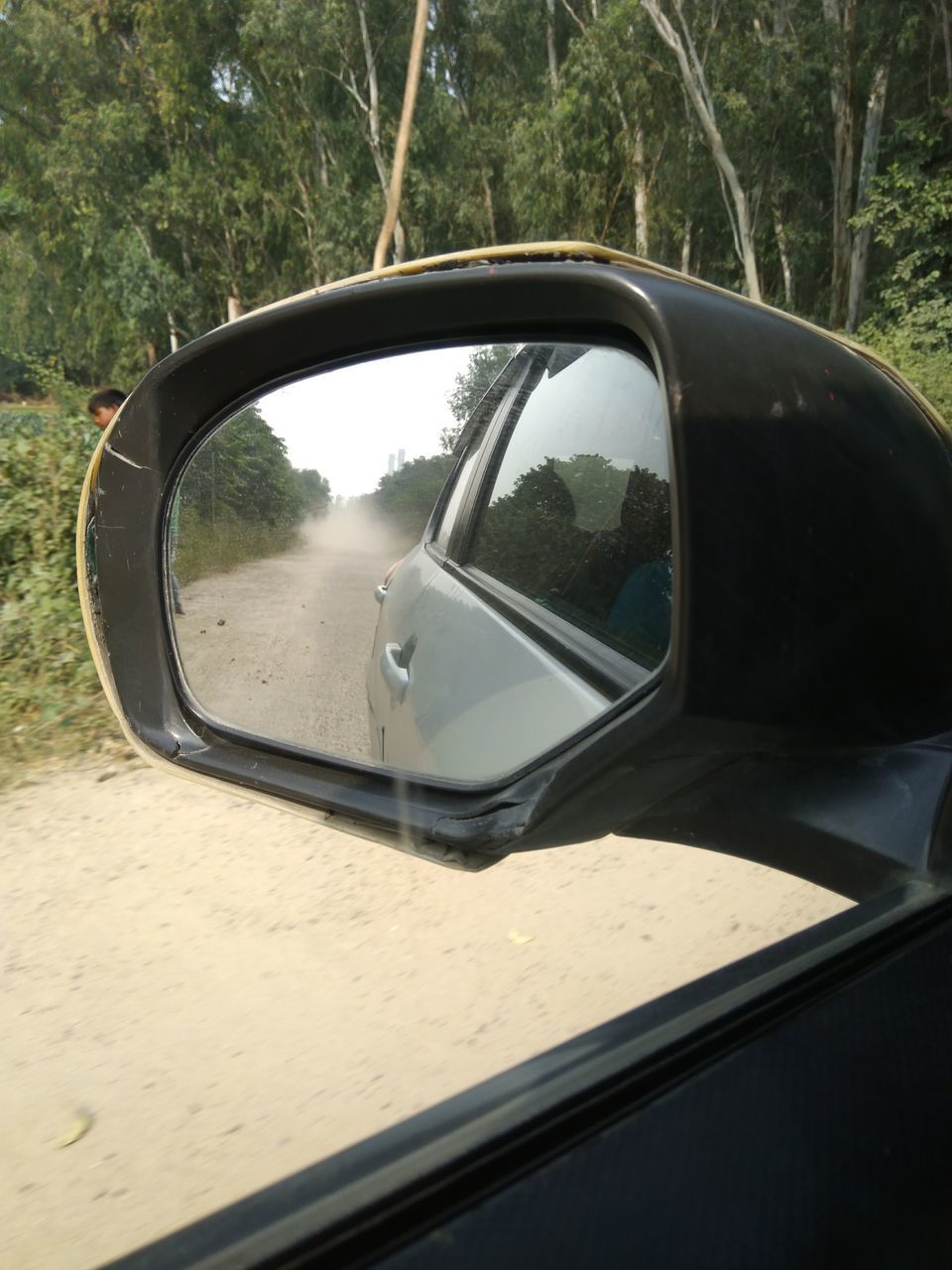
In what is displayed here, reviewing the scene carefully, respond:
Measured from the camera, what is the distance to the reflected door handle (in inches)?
61.1

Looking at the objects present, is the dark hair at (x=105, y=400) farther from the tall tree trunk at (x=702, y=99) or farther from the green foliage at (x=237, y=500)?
the tall tree trunk at (x=702, y=99)

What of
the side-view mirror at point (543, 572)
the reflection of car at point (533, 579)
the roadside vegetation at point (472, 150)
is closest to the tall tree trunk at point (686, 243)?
the roadside vegetation at point (472, 150)

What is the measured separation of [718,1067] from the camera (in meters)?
0.98

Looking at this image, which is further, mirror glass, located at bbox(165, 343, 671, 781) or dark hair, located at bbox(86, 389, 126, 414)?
dark hair, located at bbox(86, 389, 126, 414)

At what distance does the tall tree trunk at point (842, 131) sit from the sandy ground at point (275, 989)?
25277mm

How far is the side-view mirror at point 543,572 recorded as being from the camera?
1.02 m

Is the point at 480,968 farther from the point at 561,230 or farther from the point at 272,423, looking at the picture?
the point at 561,230

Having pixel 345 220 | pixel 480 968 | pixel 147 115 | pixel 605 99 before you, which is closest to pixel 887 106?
pixel 605 99

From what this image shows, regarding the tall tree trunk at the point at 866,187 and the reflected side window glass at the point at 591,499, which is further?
the tall tree trunk at the point at 866,187

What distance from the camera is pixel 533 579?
5.31ft

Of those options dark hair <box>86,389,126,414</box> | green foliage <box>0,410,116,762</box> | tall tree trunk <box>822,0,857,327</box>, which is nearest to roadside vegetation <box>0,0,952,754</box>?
tall tree trunk <box>822,0,857,327</box>

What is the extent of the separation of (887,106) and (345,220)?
662 inches

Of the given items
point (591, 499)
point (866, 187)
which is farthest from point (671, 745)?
point (866, 187)

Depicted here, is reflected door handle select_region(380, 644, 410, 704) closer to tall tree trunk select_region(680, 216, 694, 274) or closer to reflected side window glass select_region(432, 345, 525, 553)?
reflected side window glass select_region(432, 345, 525, 553)
